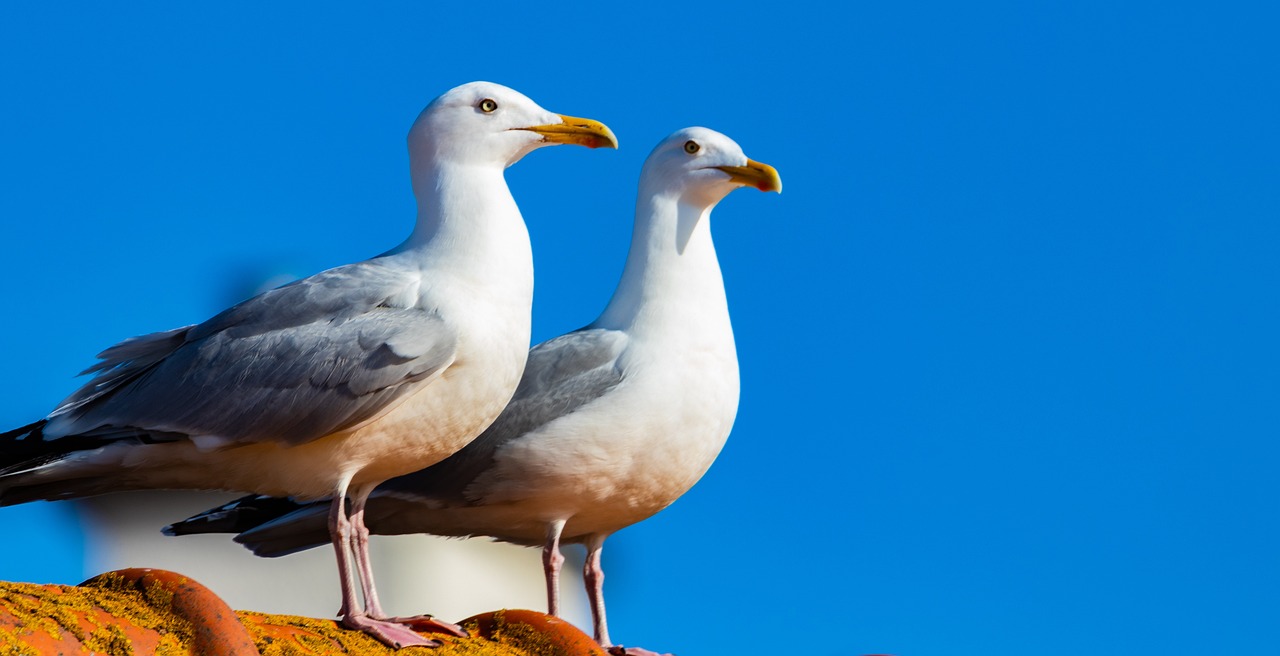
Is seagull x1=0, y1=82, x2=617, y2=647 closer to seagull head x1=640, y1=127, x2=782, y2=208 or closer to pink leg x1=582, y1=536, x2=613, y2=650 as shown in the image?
pink leg x1=582, y1=536, x2=613, y2=650

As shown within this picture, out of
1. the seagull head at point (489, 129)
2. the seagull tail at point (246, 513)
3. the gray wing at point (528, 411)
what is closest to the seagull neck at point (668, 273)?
the gray wing at point (528, 411)

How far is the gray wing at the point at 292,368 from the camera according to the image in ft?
21.5

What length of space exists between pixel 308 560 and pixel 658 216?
5.13m

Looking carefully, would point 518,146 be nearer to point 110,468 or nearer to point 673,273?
point 673,273

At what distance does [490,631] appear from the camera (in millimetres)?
5652

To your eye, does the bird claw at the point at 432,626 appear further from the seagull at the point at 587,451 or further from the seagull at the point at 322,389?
the seagull at the point at 587,451

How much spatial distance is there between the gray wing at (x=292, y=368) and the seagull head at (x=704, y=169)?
2.25 m

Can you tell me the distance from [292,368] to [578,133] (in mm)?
1875

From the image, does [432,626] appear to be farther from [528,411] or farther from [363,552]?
[528,411]

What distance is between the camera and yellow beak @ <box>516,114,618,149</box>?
7.70 meters

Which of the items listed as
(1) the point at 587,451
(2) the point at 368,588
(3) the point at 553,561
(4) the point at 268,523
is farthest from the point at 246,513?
(1) the point at 587,451

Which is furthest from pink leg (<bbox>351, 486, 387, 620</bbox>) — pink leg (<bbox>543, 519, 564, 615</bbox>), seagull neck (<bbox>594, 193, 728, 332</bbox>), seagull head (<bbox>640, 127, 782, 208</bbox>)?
seagull head (<bbox>640, 127, 782, 208</bbox>)

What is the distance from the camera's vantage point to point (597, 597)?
8.10m

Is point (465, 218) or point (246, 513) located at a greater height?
point (465, 218)
